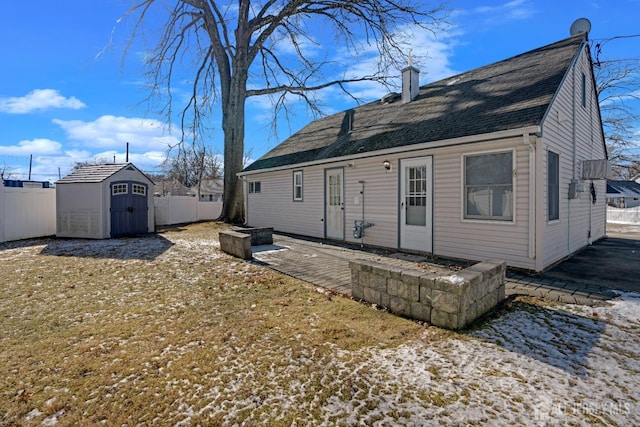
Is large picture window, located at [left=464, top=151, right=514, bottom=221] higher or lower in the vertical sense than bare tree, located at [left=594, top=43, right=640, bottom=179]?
lower

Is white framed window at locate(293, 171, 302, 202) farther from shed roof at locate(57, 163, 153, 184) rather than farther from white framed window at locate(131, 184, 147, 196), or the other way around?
shed roof at locate(57, 163, 153, 184)

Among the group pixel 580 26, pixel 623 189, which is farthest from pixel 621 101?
pixel 580 26

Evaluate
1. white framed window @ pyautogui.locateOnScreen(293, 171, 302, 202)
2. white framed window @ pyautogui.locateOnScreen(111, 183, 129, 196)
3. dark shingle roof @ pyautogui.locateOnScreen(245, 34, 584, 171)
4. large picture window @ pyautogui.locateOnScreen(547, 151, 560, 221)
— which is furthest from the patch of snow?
white framed window @ pyautogui.locateOnScreen(111, 183, 129, 196)

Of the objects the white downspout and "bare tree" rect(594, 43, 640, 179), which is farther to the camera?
"bare tree" rect(594, 43, 640, 179)

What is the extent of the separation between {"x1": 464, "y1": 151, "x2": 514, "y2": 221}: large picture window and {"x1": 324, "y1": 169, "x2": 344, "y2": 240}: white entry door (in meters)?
3.97

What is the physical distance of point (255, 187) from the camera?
47.4 ft

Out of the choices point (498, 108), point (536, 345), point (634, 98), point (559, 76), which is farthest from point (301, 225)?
point (634, 98)

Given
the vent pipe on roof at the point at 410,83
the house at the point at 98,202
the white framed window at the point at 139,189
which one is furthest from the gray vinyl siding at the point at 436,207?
the house at the point at 98,202

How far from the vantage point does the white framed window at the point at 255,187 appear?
14180 mm

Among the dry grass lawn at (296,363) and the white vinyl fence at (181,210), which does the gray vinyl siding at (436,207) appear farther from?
the white vinyl fence at (181,210)

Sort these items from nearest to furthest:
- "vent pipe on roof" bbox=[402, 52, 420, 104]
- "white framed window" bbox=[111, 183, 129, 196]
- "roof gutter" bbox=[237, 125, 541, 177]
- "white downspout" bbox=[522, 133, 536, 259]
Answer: "roof gutter" bbox=[237, 125, 541, 177]
"white downspout" bbox=[522, 133, 536, 259]
"vent pipe on roof" bbox=[402, 52, 420, 104]
"white framed window" bbox=[111, 183, 129, 196]

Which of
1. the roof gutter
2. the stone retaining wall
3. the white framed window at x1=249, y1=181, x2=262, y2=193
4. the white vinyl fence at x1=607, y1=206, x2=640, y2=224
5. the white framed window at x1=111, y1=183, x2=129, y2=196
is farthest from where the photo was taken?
the white vinyl fence at x1=607, y1=206, x2=640, y2=224

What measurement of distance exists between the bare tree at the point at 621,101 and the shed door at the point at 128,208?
25482 mm

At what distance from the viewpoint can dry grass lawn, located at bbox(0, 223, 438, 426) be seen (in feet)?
7.76
